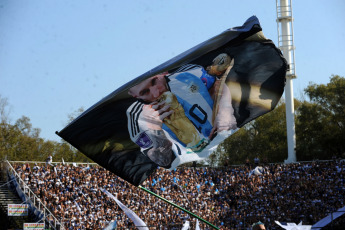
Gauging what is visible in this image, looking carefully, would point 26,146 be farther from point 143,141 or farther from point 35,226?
point 143,141

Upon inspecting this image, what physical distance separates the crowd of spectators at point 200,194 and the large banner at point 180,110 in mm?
18121

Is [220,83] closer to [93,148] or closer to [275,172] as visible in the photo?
[93,148]

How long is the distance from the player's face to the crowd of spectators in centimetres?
1847

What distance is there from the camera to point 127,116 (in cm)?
870

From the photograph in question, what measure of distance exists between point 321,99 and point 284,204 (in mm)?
14616

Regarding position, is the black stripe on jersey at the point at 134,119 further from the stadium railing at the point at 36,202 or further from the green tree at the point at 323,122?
the green tree at the point at 323,122

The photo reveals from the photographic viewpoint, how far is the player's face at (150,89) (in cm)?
852

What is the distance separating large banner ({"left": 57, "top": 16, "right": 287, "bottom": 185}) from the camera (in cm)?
857

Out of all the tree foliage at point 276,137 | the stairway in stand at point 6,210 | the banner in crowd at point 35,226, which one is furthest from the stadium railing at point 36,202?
the tree foliage at point 276,137

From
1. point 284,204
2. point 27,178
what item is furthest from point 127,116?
point 284,204

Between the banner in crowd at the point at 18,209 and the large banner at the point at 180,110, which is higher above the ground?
the large banner at the point at 180,110

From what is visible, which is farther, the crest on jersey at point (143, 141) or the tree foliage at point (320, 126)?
the tree foliage at point (320, 126)

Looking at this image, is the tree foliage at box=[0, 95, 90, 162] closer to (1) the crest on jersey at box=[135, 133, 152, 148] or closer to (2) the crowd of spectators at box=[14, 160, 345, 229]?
(2) the crowd of spectators at box=[14, 160, 345, 229]

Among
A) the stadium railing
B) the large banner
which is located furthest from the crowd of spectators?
the large banner
